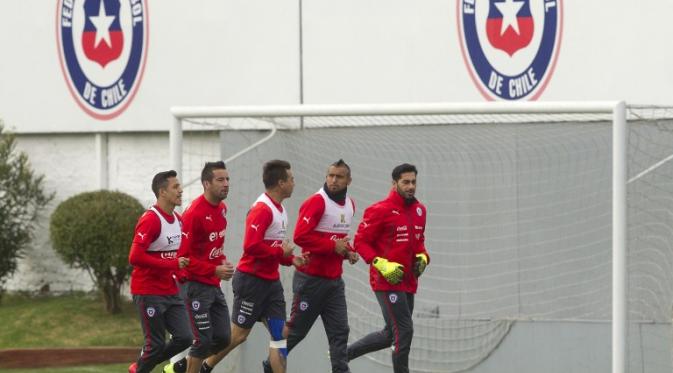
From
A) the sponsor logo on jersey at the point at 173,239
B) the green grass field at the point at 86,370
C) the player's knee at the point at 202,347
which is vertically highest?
the sponsor logo on jersey at the point at 173,239

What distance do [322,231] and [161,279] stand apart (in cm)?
149

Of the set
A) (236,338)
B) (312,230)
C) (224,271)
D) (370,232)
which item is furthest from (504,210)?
(224,271)

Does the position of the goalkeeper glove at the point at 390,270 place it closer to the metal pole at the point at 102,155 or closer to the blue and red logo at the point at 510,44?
the blue and red logo at the point at 510,44

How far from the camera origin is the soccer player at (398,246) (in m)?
12.7

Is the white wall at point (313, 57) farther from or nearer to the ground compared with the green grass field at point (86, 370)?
farther from the ground

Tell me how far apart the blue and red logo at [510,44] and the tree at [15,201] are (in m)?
6.30

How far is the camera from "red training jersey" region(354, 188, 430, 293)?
12.8 m

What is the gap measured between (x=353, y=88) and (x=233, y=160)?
2.50 metres

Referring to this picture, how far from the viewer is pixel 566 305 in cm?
1416

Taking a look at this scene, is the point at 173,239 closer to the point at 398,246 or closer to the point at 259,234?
the point at 259,234

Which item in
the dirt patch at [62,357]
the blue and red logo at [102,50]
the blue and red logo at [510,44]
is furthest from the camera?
the blue and red logo at [102,50]

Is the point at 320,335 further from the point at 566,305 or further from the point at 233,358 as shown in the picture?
the point at 566,305

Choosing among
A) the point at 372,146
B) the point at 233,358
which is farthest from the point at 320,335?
the point at 372,146

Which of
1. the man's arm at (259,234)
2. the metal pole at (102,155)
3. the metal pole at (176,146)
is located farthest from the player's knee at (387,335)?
the metal pole at (102,155)
